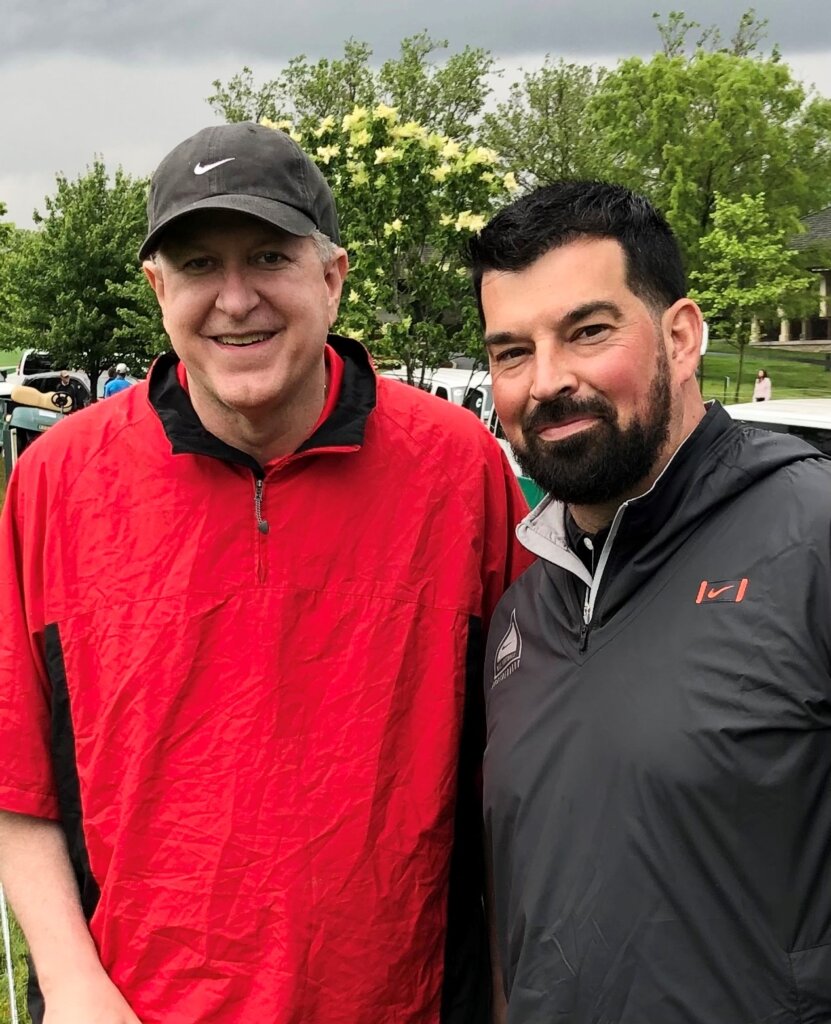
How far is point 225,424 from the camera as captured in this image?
1.95 metres

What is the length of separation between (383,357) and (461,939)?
29.6ft

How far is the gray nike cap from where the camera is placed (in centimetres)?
187

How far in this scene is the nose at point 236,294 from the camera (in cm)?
189

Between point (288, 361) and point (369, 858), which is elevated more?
point (288, 361)

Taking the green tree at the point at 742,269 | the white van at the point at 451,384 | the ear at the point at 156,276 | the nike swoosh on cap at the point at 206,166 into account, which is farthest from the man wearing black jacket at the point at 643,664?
the green tree at the point at 742,269

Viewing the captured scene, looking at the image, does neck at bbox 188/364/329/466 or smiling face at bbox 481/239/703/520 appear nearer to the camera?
smiling face at bbox 481/239/703/520

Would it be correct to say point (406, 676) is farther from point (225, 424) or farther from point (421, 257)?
point (421, 257)

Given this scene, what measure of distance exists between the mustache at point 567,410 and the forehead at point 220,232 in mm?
598

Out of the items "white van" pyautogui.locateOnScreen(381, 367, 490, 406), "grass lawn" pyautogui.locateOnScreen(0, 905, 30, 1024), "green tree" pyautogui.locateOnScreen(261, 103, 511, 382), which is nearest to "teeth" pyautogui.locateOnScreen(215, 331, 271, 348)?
"grass lawn" pyautogui.locateOnScreen(0, 905, 30, 1024)

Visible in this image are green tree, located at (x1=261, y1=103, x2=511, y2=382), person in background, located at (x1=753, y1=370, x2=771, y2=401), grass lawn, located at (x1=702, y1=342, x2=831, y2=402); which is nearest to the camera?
green tree, located at (x1=261, y1=103, x2=511, y2=382)

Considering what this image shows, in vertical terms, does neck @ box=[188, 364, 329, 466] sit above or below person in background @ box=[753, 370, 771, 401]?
above

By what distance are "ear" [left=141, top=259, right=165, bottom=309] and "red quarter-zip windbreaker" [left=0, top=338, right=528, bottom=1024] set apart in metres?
0.21

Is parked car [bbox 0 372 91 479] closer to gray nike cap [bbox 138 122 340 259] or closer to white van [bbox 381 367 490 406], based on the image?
white van [bbox 381 367 490 406]

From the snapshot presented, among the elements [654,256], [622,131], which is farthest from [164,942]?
[622,131]
